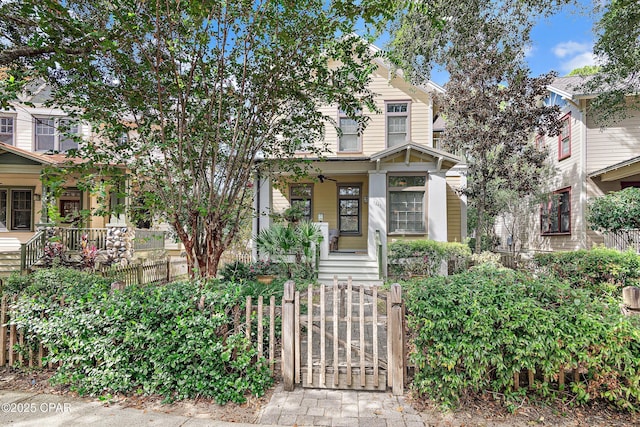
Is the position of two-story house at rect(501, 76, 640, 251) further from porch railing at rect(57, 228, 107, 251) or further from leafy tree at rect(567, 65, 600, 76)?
porch railing at rect(57, 228, 107, 251)

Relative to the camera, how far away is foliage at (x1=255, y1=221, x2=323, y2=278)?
10.0 metres

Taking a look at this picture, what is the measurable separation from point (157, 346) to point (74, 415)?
0.91 meters

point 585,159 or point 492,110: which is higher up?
point 492,110

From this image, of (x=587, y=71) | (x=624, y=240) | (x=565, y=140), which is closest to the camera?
(x=624, y=240)

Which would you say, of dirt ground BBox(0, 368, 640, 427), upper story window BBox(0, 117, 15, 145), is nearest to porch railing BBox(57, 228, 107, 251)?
upper story window BBox(0, 117, 15, 145)

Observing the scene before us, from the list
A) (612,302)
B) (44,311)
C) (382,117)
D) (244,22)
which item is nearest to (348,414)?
(612,302)

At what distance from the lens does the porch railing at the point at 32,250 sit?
1022cm

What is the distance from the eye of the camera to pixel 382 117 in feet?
45.0

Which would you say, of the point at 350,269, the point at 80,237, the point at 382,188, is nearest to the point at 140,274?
the point at 80,237

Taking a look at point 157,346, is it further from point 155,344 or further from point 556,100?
point 556,100

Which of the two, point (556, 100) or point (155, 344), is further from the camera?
point (556, 100)

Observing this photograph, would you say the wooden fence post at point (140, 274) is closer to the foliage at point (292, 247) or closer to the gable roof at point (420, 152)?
the foliage at point (292, 247)

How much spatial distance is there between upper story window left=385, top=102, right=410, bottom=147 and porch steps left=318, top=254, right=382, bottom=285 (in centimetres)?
536

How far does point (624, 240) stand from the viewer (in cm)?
1047
